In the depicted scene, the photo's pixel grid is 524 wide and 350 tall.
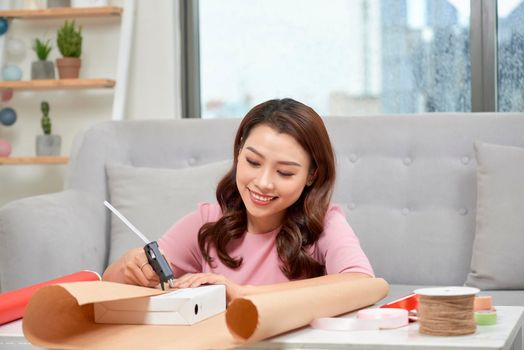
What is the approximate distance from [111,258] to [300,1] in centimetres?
155

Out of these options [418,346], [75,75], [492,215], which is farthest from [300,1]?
[418,346]

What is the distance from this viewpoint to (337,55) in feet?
12.2

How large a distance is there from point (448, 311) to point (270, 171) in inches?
24.4

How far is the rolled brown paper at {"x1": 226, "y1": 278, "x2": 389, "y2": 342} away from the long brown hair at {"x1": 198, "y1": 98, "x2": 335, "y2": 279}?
440mm

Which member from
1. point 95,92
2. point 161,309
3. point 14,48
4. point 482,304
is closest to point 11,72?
point 14,48

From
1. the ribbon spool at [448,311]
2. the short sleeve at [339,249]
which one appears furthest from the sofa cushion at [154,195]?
the ribbon spool at [448,311]

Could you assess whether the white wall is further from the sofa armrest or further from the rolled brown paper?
the rolled brown paper

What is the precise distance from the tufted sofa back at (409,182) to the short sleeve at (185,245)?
801 mm

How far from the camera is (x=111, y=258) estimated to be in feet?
8.80

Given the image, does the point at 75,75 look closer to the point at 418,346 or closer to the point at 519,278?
the point at 519,278

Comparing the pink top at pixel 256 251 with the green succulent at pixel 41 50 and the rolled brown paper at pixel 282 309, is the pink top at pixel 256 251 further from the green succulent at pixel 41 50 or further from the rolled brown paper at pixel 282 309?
the green succulent at pixel 41 50

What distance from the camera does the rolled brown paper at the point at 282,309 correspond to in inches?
45.1

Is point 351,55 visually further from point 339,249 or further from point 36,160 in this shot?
point 339,249

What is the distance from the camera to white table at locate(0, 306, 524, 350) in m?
1.12
